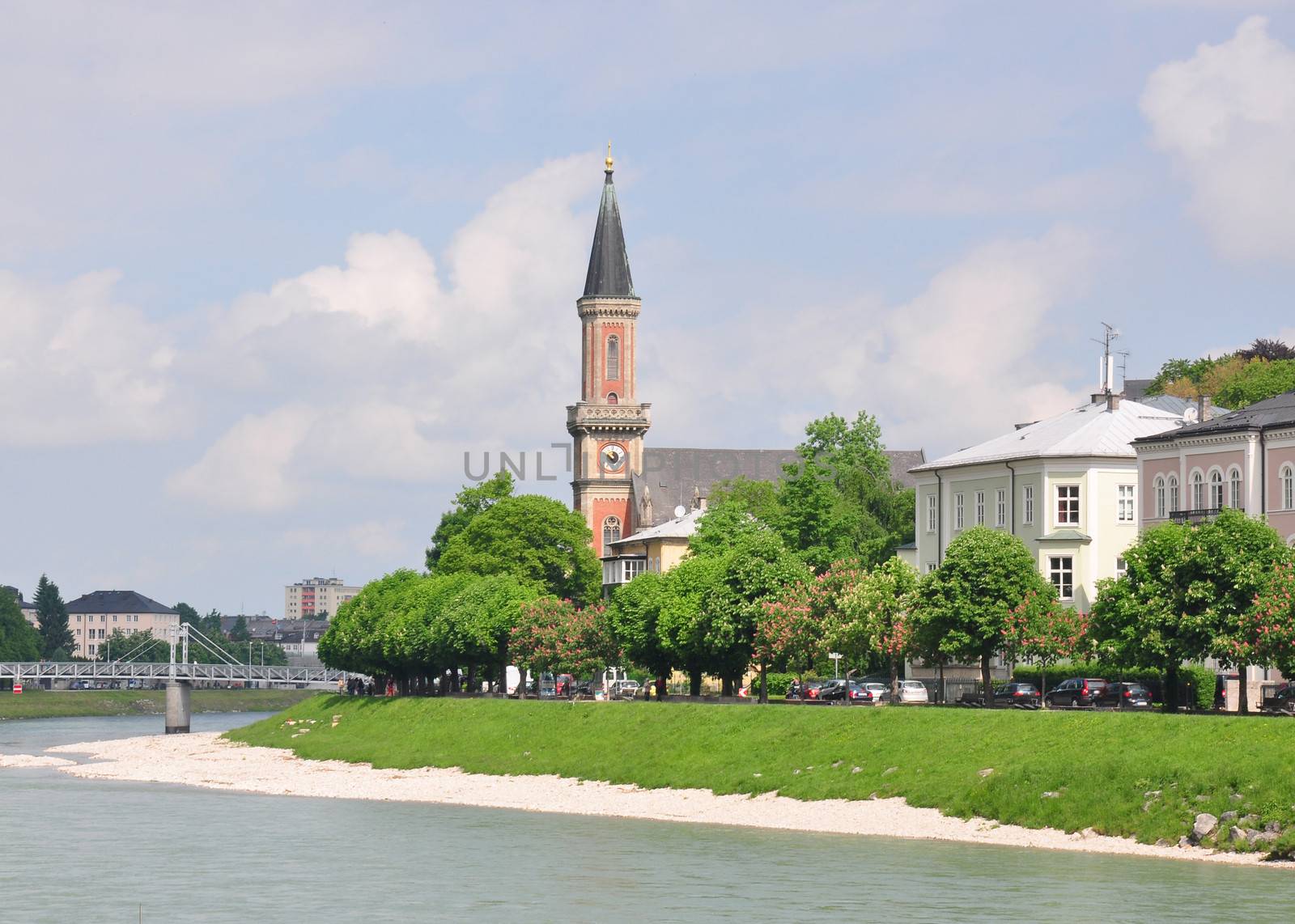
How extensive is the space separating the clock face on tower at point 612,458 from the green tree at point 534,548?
124 ft

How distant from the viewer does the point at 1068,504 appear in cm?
9269

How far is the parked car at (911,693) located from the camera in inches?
3403

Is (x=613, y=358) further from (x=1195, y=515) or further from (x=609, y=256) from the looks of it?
(x=1195, y=515)

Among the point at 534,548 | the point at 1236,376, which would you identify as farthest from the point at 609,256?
the point at 1236,376

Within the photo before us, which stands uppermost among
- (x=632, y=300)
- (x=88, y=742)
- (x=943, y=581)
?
(x=632, y=300)

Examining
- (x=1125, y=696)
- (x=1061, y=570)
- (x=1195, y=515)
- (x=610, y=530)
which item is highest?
(x=610, y=530)

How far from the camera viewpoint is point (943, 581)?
78.1 m

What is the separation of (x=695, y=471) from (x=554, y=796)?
110943mm

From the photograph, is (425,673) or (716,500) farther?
(716,500)

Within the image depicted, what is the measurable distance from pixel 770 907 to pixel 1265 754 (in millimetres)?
16173

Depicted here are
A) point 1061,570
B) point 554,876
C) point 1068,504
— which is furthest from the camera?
point 1068,504

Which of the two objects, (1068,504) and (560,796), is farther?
(1068,504)

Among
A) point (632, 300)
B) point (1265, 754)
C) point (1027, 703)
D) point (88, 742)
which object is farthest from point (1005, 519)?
point (632, 300)

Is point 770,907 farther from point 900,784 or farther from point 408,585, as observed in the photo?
point 408,585
